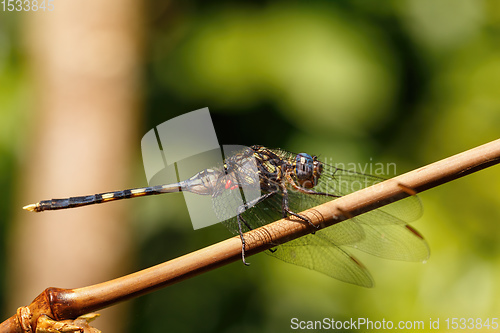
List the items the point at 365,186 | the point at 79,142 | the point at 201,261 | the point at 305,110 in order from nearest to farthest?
the point at 201,261
the point at 365,186
the point at 305,110
the point at 79,142

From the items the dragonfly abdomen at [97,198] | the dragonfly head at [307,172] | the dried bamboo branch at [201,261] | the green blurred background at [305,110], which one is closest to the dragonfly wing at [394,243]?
the dragonfly head at [307,172]

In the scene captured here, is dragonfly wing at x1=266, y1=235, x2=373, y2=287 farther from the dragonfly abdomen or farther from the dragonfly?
the dragonfly abdomen

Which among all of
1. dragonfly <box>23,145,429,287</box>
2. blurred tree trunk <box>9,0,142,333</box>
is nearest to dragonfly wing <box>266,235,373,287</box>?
dragonfly <box>23,145,429,287</box>

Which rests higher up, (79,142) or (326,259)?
(79,142)

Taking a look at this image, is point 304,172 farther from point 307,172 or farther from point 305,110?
point 305,110

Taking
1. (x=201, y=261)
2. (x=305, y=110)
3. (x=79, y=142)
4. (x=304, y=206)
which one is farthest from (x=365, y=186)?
(x=79, y=142)

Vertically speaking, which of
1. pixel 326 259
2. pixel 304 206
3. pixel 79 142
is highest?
pixel 79 142
